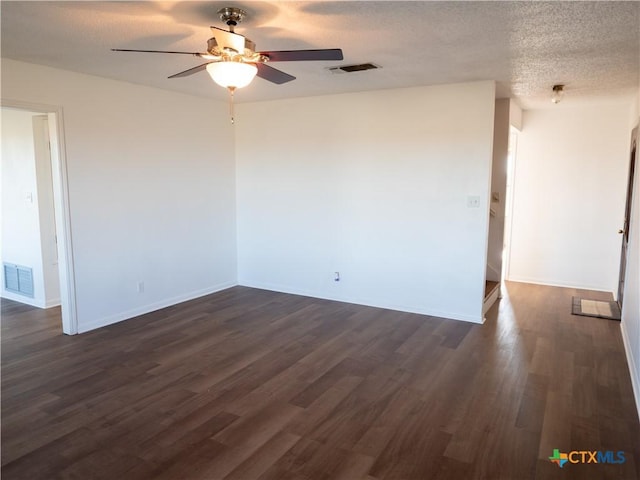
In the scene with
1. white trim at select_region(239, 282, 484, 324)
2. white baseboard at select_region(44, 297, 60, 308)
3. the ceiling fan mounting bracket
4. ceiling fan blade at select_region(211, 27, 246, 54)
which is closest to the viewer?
ceiling fan blade at select_region(211, 27, 246, 54)

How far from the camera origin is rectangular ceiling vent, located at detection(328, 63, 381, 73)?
369cm

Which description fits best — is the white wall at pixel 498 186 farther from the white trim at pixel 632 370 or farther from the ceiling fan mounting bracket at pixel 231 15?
the ceiling fan mounting bracket at pixel 231 15

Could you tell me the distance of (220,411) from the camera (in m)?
2.87

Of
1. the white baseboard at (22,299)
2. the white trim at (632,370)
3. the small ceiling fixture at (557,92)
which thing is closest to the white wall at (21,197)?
the white baseboard at (22,299)

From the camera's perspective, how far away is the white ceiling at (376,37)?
7.89 feet

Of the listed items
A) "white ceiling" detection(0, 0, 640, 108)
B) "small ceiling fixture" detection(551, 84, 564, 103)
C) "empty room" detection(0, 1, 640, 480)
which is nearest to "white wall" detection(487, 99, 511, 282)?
"empty room" detection(0, 1, 640, 480)

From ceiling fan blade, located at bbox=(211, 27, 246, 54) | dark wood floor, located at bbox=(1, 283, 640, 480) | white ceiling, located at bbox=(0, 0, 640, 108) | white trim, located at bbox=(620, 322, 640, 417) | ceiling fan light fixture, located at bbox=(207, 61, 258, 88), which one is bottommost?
dark wood floor, located at bbox=(1, 283, 640, 480)

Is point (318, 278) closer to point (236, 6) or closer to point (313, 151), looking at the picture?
point (313, 151)

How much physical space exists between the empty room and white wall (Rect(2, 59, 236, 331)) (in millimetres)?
26

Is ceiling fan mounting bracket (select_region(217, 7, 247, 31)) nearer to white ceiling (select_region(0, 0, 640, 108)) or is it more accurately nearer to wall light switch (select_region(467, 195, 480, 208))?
white ceiling (select_region(0, 0, 640, 108))

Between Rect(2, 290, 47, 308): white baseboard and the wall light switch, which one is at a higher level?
the wall light switch

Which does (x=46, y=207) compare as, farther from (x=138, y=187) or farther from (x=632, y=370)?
(x=632, y=370)

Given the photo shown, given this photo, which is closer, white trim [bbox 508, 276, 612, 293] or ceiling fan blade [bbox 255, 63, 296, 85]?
ceiling fan blade [bbox 255, 63, 296, 85]

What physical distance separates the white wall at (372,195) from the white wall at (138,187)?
496 mm
